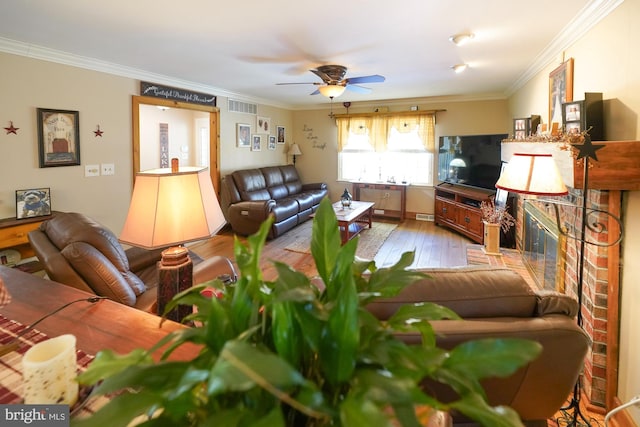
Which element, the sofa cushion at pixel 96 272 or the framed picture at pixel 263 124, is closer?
the sofa cushion at pixel 96 272

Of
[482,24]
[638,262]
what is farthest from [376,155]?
[638,262]

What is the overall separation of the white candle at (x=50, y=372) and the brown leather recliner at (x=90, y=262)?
38.5 inches

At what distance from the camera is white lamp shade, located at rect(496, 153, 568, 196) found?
177cm

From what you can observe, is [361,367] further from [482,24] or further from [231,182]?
[231,182]

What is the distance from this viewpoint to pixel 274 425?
0.38 m

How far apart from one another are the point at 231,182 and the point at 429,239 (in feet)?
10.9

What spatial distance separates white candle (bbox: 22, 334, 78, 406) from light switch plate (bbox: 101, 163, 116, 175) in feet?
12.3

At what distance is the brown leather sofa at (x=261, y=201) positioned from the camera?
5.07 metres

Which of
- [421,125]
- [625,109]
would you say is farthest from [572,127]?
[421,125]

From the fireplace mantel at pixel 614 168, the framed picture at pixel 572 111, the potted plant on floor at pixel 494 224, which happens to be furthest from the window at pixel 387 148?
the fireplace mantel at pixel 614 168

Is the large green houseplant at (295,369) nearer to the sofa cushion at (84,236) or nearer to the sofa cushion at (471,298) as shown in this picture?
the sofa cushion at (471,298)

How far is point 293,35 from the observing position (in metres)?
2.81

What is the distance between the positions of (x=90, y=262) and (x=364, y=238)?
3.98 meters

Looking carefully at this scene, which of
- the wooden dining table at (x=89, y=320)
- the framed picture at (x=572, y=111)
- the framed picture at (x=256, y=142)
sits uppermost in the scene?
the framed picture at (x=256, y=142)
